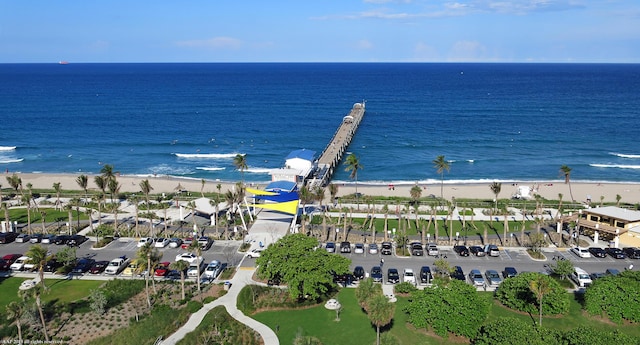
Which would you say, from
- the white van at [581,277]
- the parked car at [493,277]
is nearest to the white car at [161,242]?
the parked car at [493,277]

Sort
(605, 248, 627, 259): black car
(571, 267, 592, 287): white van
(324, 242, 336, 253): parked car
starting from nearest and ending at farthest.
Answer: (571, 267, 592, 287): white van, (605, 248, 627, 259): black car, (324, 242, 336, 253): parked car

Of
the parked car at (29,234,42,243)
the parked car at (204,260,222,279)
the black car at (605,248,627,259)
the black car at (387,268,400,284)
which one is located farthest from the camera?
the parked car at (29,234,42,243)

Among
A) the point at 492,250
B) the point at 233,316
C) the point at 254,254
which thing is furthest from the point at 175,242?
the point at 492,250

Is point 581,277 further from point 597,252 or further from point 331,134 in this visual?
point 331,134

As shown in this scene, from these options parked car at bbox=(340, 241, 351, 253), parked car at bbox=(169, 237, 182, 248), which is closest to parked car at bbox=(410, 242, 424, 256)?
parked car at bbox=(340, 241, 351, 253)

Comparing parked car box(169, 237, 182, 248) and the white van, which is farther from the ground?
parked car box(169, 237, 182, 248)

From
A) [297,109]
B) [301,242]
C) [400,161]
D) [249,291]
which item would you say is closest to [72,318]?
[249,291]

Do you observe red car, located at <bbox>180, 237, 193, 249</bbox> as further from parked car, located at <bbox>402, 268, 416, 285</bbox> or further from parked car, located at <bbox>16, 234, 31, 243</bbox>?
parked car, located at <bbox>402, 268, 416, 285</bbox>
